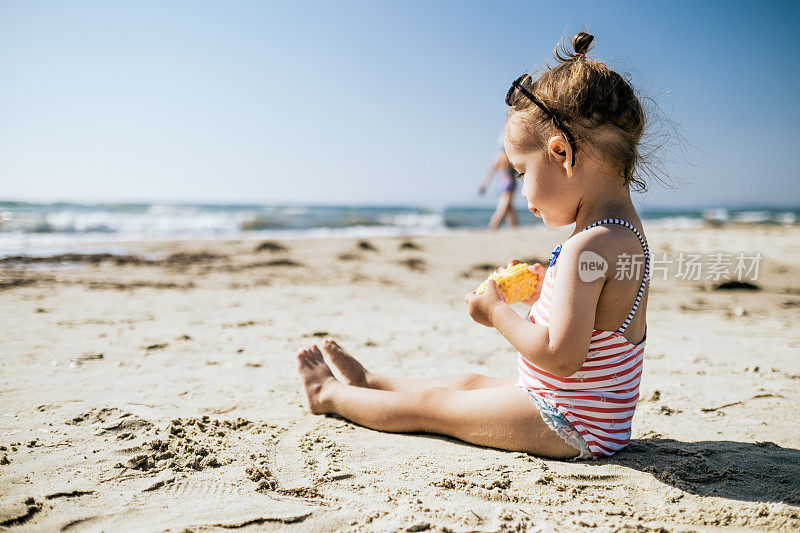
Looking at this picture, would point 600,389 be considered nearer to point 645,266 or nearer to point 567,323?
point 567,323

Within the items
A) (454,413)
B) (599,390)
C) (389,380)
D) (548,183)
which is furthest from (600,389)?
(389,380)

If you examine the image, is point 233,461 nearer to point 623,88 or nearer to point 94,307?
point 623,88

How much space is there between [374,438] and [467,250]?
22.9ft

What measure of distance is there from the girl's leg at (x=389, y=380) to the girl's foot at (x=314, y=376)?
81mm

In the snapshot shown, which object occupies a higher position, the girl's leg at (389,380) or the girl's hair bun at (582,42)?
the girl's hair bun at (582,42)

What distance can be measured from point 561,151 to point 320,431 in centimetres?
151

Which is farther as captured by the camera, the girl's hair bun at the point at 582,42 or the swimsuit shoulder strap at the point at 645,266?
the girl's hair bun at the point at 582,42

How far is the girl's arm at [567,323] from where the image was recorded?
1.79 m

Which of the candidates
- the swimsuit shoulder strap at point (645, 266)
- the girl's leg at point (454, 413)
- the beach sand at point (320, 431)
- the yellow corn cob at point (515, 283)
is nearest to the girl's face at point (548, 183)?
the swimsuit shoulder strap at point (645, 266)

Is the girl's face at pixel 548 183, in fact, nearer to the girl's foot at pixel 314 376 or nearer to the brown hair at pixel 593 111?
the brown hair at pixel 593 111

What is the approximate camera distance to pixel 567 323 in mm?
1797

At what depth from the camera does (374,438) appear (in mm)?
2287

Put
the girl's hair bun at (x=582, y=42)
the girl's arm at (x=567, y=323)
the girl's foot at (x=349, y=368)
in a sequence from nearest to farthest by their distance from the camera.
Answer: the girl's arm at (x=567, y=323) < the girl's hair bun at (x=582, y=42) < the girl's foot at (x=349, y=368)

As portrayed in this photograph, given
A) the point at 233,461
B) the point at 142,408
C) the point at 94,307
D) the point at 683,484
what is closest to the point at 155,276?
the point at 94,307
